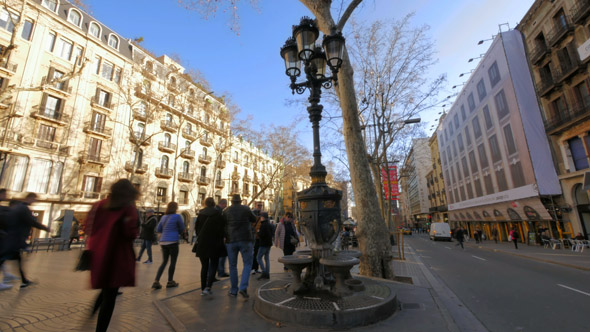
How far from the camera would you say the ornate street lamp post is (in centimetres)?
431

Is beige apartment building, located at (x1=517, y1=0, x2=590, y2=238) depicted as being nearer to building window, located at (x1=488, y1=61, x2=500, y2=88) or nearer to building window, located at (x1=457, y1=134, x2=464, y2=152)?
Answer: building window, located at (x1=488, y1=61, x2=500, y2=88)

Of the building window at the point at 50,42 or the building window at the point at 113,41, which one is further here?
the building window at the point at 113,41

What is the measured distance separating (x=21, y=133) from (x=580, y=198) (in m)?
38.2

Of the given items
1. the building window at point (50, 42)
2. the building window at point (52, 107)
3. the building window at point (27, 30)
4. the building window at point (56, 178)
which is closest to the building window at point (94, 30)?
the building window at point (50, 42)

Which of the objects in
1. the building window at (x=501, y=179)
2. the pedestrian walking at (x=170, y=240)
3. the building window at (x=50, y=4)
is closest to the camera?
the pedestrian walking at (x=170, y=240)

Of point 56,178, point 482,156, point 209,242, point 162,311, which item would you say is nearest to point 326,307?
point 162,311

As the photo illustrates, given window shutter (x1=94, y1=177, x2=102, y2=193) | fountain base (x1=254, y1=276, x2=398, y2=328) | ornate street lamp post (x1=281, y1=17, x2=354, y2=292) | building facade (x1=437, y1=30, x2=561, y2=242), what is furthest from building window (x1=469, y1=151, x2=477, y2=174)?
window shutter (x1=94, y1=177, x2=102, y2=193)

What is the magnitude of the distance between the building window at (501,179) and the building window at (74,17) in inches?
1579

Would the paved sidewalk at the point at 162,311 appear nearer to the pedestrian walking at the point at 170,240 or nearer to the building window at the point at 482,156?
the pedestrian walking at the point at 170,240

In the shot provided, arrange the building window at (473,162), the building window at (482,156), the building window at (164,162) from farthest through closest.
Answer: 1. the building window at (473,162)
2. the building window at (164,162)
3. the building window at (482,156)

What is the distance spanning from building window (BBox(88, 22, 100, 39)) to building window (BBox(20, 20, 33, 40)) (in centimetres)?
445

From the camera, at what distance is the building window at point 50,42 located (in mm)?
20141

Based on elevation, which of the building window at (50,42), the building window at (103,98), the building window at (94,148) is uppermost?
the building window at (50,42)

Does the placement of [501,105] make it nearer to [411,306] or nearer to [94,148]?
[411,306]
